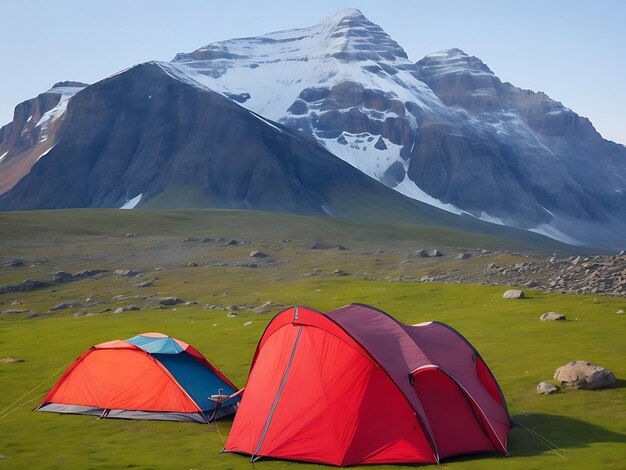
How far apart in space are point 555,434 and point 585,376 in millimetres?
5590

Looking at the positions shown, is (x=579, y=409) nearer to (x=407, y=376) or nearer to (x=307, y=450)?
(x=407, y=376)

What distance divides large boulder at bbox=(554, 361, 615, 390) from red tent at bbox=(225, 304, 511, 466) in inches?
214

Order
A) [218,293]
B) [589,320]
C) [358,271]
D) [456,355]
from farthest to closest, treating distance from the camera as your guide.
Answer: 1. [358,271]
2. [218,293]
3. [589,320]
4. [456,355]

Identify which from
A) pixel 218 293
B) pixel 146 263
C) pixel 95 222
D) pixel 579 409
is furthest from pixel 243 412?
pixel 95 222

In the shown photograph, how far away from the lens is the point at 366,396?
804 inches

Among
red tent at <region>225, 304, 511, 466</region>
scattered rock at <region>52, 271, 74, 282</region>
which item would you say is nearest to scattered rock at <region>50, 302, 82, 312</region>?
scattered rock at <region>52, 271, 74, 282</region>

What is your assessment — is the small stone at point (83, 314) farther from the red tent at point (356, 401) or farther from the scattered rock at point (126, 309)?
the red tent at point (356, 401)

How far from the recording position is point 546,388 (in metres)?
27.0

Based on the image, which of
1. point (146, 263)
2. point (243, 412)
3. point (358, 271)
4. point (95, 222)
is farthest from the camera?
point (95, 222)

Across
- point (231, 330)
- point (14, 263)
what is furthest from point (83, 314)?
point (14, 263)

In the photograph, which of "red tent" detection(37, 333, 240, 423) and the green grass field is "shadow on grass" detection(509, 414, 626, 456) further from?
"red tent" detection(37, 333, 240, 423)

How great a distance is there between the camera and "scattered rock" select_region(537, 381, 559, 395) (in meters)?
26.8

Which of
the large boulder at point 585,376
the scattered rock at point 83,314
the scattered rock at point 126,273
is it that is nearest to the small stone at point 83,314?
→ the scattered rock at point 83,314

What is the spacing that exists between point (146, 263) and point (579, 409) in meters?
76.4
